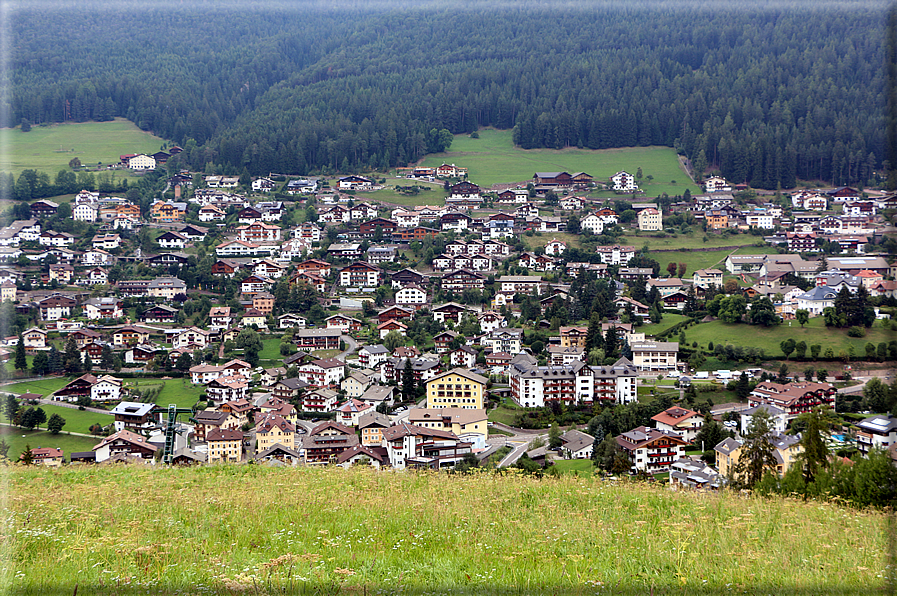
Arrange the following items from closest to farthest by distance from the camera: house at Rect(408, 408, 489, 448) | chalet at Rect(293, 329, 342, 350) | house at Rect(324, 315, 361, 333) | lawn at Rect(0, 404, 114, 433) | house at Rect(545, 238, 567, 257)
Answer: house at Rect(408, 408, 489, 448)
lawn at Rect(0, 404, 114, 433)
chalet at Rect(293, 329, 342, 350)
house at Rect(324, 315, 361, 333)
house at Rect(545, 238, 567, 257)

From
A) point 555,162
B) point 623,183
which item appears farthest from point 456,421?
point 555,162

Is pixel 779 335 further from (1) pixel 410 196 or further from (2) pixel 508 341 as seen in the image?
(1) pixel 410 196

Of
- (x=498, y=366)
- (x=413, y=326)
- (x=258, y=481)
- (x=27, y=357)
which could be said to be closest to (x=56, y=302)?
(x=27, y=357)

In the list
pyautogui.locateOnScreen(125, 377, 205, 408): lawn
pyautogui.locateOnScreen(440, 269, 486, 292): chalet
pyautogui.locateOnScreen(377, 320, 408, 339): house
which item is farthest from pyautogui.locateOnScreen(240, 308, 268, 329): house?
pyautogui.locateOnScreen(440, 269, 486, 292): chalet

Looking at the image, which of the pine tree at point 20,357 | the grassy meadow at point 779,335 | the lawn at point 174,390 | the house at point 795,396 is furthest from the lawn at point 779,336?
the pine tree at point 20,357

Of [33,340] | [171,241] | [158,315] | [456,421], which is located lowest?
[456,421]

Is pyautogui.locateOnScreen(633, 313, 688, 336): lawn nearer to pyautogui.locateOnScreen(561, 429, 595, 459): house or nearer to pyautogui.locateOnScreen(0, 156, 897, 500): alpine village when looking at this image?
pyautogui.locateOnScreen(0, 156, 897, 500): alpine village

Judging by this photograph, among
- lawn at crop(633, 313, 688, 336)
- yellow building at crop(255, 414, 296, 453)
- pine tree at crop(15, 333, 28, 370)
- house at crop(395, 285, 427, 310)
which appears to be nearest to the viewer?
yellow building at crop(255, 414, 296, 453)
